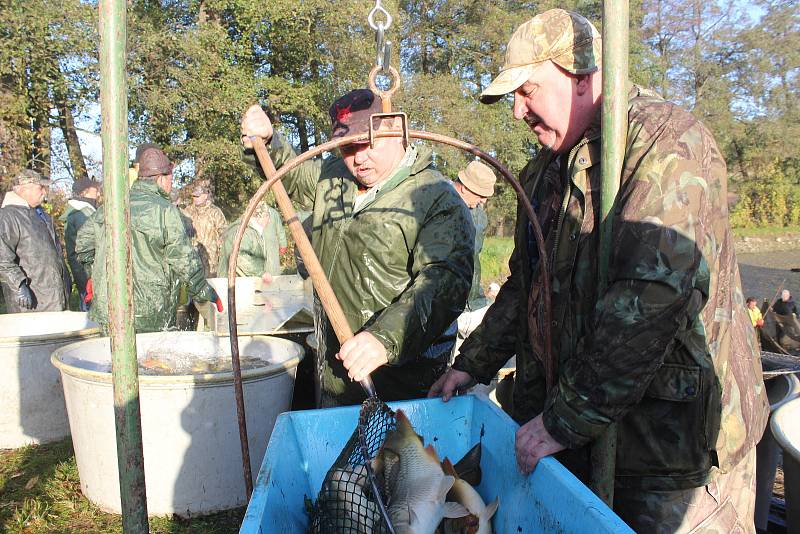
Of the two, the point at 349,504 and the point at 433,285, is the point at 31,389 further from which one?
the point at 349,504

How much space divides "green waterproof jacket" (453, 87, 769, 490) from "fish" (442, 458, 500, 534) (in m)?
0.36

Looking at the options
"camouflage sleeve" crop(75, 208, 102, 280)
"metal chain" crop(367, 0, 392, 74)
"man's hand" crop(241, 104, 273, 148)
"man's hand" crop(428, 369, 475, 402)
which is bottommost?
"man's hand" crop(428, 369, 475, 402)

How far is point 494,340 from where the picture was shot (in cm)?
251

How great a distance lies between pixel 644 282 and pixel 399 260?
1399mm

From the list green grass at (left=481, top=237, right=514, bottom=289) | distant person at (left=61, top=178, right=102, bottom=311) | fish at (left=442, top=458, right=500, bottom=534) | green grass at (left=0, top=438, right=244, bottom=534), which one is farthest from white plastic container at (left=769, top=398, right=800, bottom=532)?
green grass at (left=481, top=237, right=514, bottom=289)

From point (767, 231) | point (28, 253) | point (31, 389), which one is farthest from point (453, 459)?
point (767, 231)

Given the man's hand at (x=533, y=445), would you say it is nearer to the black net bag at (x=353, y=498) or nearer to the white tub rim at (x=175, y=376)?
the black net bag at (x=353, y=498)

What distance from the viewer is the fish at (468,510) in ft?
6.10

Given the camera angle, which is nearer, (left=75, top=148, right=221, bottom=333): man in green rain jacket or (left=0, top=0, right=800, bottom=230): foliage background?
(left=75, top=148, right=221, bottom=333): man in green rain jacket

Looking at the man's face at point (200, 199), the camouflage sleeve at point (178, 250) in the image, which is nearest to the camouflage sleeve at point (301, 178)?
the camouflage sleeve at point (178, 250)

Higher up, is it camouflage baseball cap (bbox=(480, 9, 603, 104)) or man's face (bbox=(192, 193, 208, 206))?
camouflage baseball cap (bbox=(480, 9, 603, 104))

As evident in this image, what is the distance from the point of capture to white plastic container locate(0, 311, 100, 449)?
4613 millimetres

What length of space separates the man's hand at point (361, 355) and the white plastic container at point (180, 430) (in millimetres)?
1539

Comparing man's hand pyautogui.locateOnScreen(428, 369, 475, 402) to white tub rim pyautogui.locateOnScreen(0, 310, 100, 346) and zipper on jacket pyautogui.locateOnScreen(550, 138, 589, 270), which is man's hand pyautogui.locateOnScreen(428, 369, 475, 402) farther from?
white tub rim pyautogui.locateOnScreen(0, 310, 100, 346)
